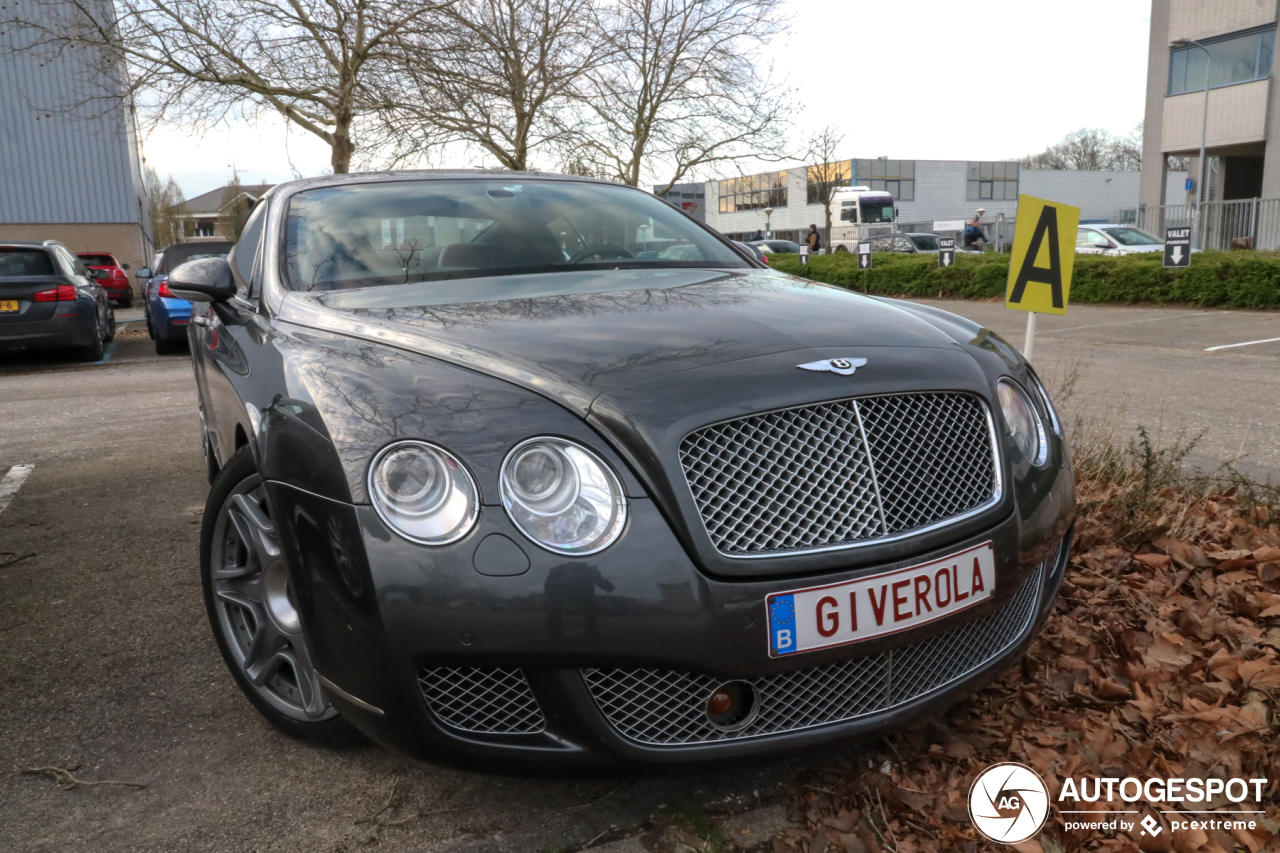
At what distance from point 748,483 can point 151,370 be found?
1121cm

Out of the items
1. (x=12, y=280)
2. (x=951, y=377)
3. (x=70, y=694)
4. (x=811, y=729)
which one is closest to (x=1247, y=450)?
(x=951, y=377)

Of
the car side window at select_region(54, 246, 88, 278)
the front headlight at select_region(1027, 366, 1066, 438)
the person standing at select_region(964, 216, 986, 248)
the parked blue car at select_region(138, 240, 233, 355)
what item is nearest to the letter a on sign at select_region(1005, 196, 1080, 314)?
the front headlight at select_region(1027, 366, 1066, 438)

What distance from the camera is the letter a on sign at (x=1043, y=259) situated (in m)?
4.14

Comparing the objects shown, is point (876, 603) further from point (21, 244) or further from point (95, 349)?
point (95, 349)

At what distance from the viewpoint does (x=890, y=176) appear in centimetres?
6069

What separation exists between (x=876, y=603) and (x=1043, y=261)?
2834mm

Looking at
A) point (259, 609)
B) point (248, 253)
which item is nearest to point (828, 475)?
point (259, 609)

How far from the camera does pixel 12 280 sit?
36.5ft

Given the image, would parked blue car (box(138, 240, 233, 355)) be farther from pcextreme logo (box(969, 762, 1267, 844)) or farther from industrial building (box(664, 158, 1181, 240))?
industrial building (box(664, 158, 1181, 240))

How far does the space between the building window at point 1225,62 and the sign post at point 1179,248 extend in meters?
18.5

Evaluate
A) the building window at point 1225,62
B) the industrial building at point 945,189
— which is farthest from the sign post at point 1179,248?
the industrial building at point 945,189

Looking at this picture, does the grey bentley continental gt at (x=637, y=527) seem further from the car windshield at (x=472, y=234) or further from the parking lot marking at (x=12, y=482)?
the parking lot marking at (x=12, y=482)

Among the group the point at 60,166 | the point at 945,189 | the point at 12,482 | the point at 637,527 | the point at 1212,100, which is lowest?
the point at 12,482

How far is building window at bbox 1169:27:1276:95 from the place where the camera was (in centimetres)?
2883
